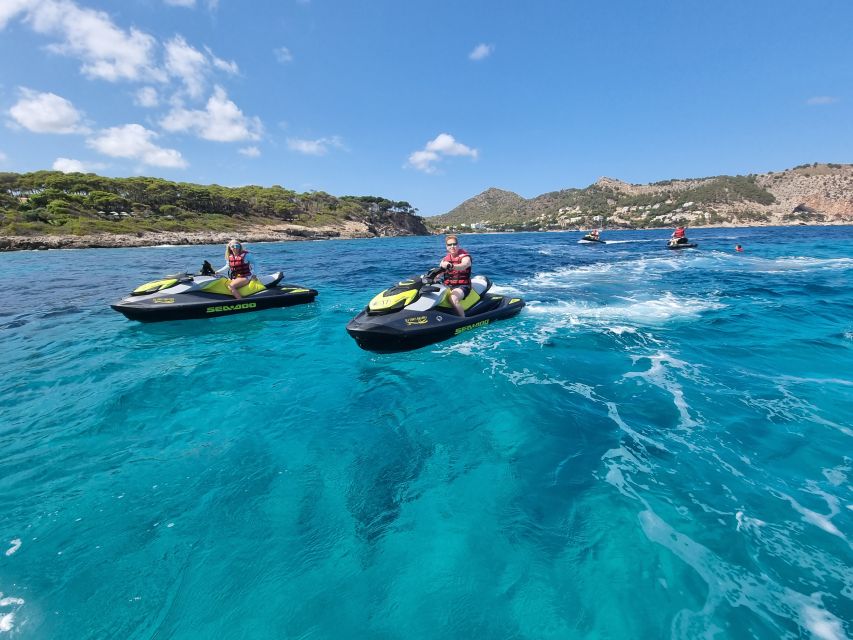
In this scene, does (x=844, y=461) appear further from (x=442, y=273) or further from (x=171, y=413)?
(x=171, y=413)

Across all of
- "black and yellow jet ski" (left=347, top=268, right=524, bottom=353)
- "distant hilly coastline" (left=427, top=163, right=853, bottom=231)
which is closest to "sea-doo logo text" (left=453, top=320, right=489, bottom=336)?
"black and yellow jet ski" (left=347, top=268, right=524, bottom=353)

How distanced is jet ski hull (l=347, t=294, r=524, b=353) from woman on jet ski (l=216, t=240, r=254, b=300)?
17.1 ft

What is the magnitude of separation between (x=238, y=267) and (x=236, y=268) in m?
0.06

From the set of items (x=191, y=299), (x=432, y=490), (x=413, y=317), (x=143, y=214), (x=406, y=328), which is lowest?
(x=432, y=490)

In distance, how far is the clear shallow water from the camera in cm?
275

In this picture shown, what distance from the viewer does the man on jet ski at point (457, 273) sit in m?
8.94

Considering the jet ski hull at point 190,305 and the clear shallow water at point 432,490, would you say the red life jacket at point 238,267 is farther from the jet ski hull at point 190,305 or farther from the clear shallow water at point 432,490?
the clear shallow water at point 432,490

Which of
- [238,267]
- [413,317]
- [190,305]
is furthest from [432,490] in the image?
[238,267]

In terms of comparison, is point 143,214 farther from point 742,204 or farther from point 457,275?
point 742,204

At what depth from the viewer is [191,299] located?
10.3 metres

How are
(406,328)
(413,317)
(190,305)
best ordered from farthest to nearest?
(190,305), (413,317), (406,328)

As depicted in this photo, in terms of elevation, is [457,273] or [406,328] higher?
[457,273]

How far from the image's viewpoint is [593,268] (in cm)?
2220

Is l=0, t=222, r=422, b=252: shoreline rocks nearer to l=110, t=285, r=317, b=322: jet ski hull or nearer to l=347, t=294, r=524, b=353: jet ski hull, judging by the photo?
l=110, t=285, r=317, b=322: jet ski hull
